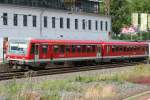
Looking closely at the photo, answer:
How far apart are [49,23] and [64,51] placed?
2767cm

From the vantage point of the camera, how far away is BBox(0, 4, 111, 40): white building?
65.7 meters

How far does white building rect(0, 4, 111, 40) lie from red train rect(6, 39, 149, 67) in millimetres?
15340

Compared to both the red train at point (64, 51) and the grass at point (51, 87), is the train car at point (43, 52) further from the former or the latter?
the grass at point (51, 87)

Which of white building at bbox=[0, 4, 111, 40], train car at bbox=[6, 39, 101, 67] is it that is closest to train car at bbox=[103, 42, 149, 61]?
train car at bbox=[6, 39, 101, 67]

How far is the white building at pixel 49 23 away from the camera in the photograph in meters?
65.7

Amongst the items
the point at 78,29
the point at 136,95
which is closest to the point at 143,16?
the point at 78,29

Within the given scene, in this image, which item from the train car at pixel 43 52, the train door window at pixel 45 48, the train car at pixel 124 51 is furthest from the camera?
the train car at pixel 124 51

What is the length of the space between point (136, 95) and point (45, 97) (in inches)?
190

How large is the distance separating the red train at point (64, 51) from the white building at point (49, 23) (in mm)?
15340

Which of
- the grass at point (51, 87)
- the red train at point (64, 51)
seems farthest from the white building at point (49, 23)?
the grass at point (51, 87)

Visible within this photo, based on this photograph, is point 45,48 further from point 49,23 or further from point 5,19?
point 49,23

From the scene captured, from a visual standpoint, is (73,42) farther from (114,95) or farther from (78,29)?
(78,29)

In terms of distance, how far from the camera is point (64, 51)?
149ft

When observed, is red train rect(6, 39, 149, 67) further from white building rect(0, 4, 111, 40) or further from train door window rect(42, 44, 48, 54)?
white building rect(0, 4, 111, 40)
